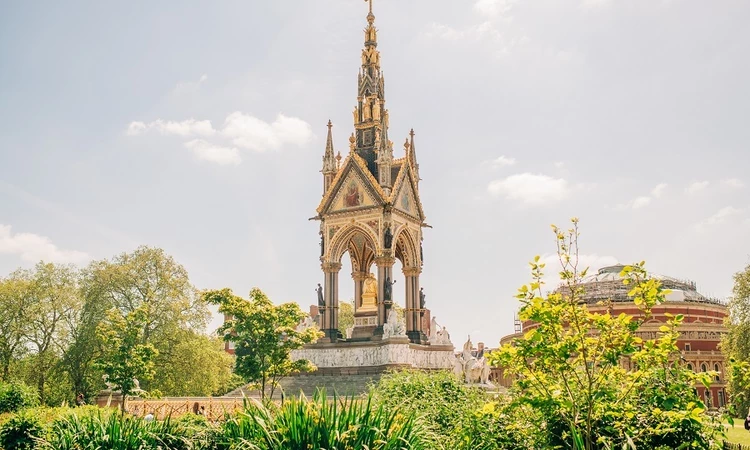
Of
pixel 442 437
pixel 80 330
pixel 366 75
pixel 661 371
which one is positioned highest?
pixel 366 75

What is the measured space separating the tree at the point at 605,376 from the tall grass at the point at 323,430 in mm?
1447

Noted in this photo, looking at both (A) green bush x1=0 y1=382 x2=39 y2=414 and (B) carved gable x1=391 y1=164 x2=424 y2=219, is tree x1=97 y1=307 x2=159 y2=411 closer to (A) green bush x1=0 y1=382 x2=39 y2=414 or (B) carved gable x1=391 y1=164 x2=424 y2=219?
(A) green bush x1=0 y1=382 x2=39 y2=414

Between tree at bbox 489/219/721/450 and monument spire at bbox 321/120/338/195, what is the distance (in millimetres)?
30727

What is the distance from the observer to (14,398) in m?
22.9

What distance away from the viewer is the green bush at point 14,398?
22531 millimetres

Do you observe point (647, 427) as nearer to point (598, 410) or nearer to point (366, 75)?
point (598, 410)

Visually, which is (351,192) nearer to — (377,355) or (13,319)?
(377,355)

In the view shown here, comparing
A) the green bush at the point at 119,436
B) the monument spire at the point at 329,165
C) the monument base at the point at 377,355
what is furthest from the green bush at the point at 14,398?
the monument spire at the point at 329,165

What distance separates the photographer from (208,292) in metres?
27.5

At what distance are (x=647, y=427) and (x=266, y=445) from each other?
4259 millimetres

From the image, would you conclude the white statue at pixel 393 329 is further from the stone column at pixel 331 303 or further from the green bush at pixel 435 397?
the green bush at pixel 435 397

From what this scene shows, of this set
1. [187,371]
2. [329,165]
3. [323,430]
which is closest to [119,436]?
[323,430]

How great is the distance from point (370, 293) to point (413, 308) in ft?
9.27

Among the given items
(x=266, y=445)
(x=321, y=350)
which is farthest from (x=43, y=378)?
(x=266, y=445)
